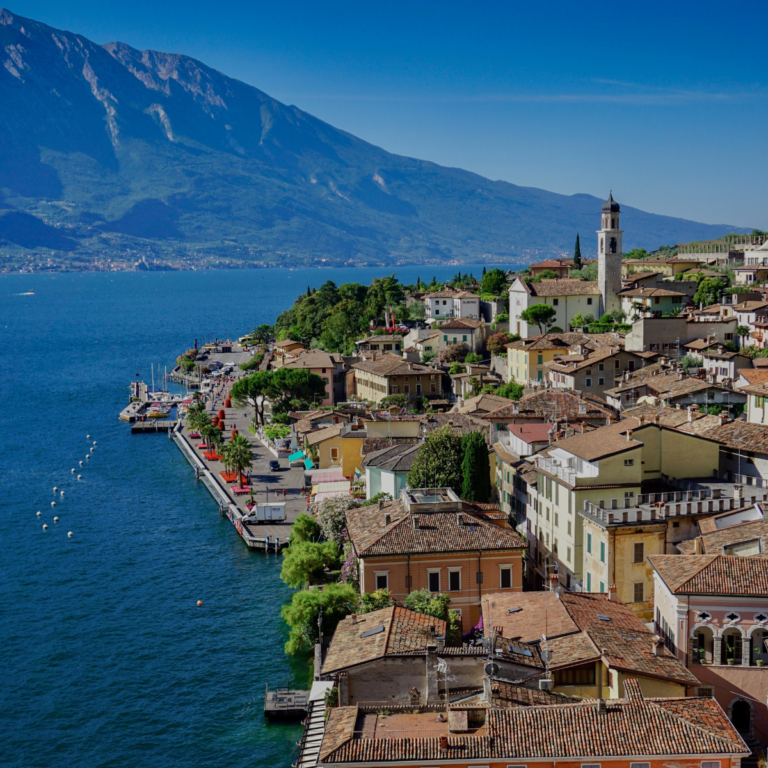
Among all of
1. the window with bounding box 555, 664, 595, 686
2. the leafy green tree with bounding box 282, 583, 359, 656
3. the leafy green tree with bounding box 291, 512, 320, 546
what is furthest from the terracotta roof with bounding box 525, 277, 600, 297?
the window with bounding box 555, 664, 595, 686

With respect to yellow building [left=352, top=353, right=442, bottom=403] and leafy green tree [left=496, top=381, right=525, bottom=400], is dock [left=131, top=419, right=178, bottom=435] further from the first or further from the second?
leafy green tree [left=496, top=381, right=525, bottom=400]

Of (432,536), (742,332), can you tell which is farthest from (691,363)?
(432,536)

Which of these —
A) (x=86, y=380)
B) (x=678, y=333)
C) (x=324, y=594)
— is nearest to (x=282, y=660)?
(x=324, y=594)

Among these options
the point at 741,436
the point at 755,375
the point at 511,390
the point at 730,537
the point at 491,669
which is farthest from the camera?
the point at 511,390

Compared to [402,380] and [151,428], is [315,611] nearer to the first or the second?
[402,380]

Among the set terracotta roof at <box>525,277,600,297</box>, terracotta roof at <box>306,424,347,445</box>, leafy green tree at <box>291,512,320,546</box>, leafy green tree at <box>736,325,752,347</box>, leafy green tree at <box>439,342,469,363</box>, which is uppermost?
terracotta roof at <box>525,277,600,297</box>

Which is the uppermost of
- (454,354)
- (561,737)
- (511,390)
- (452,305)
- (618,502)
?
(452,305)

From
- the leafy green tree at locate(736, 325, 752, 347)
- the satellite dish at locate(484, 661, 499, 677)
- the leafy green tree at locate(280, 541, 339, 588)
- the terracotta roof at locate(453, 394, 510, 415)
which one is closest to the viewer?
the satellite dish at locate(484, 661, 499, 677)
